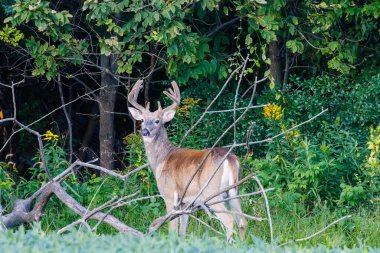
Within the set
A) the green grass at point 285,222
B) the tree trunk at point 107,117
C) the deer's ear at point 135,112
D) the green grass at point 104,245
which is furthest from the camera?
the tree trunk at point 107,117

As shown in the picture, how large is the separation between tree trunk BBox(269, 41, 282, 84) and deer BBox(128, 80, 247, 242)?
2777mm

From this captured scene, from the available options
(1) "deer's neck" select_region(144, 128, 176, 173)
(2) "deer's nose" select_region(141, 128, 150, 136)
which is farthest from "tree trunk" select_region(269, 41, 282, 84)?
(2) "deer's nose" select_region(141, 128, 150, 136)

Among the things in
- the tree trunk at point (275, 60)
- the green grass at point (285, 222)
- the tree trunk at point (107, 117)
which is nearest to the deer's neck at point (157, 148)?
the green grass at point (285, 222)

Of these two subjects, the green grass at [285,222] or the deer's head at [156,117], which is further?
the deer's head at [156,117]

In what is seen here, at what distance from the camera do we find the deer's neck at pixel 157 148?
9680 mm

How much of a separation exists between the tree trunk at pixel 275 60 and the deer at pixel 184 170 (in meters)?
2.78

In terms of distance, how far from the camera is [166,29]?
983cm

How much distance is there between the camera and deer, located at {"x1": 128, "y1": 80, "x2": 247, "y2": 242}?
8.55m

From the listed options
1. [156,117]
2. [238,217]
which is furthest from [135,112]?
[238,217]

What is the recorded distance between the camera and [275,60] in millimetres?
12266

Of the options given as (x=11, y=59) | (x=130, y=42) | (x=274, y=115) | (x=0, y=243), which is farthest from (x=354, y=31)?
(x=0, y=243)

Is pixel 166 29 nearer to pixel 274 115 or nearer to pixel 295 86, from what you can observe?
pixel 274 115

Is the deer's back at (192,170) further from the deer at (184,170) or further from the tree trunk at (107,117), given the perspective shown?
the tree trunk at (107,117)

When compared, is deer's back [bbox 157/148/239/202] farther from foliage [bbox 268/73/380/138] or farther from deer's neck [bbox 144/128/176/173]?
foliage [bbox 268/73/380/138]
